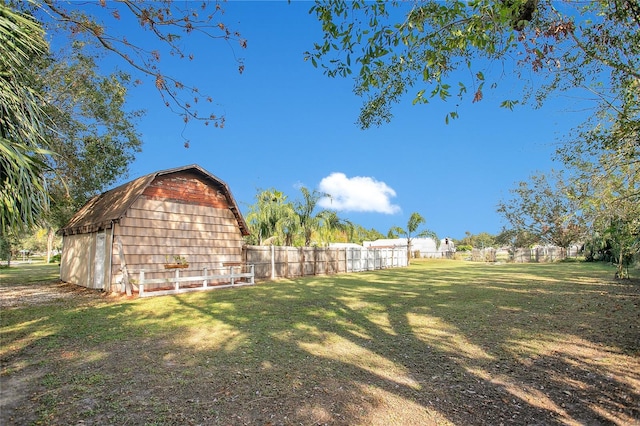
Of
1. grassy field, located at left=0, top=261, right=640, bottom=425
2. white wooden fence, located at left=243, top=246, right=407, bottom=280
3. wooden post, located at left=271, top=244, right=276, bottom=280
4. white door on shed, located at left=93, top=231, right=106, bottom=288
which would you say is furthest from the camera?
wooden post, located at left=271, top=244, right=276, bottom=280

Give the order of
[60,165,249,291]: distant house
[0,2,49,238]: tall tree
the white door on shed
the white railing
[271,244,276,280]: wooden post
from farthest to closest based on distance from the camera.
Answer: [271,244,276,280]: wooden post, the white door on shed, [60,165,249,291]: distant house, the white railing, [0,2,49,238]: tall tree

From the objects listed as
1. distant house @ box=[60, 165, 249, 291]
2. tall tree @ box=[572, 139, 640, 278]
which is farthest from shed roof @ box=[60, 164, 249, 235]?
tall tree @ box=[572, 139, 640, 278]

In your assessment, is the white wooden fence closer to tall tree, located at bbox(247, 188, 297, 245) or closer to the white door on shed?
tall tree, located at bbox(247, 188, 297, 245)

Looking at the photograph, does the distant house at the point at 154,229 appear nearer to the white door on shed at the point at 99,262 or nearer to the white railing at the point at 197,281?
the white door on shed at the point at 99,262

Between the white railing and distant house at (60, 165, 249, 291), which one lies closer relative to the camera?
the white railing

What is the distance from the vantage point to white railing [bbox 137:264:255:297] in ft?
37.4

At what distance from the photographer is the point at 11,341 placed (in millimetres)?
5895

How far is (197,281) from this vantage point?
45.8 ft

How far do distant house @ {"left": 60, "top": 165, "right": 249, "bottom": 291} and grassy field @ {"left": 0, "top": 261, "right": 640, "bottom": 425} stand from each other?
12.1 ft

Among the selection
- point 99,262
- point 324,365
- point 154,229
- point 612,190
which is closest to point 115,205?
point 154,229

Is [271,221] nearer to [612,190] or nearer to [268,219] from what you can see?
[268,219]

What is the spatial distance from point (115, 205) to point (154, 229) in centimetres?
176

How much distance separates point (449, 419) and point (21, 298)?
13.3m

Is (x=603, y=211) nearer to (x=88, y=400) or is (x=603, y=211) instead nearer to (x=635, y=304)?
(x=635, y=304)
